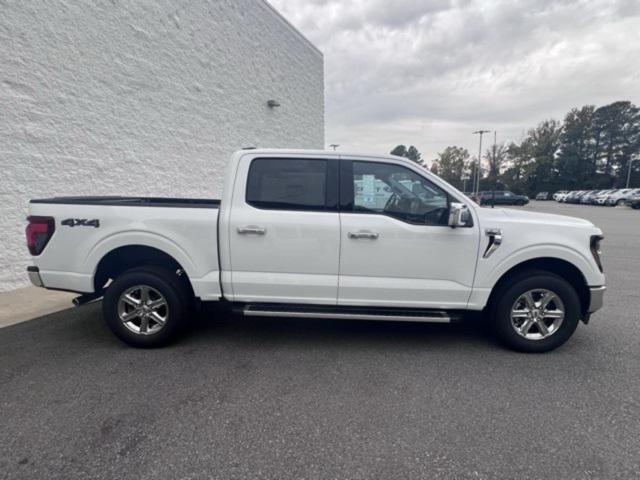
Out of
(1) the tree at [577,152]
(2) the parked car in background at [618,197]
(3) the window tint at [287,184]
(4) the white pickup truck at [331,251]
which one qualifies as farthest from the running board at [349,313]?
(1) the tree at [577,152]

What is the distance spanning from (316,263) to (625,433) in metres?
2.66

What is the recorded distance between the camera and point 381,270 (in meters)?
3.28

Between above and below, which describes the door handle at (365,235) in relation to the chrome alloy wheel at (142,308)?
above

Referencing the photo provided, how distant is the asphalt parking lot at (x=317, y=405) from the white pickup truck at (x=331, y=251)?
1.42 feet

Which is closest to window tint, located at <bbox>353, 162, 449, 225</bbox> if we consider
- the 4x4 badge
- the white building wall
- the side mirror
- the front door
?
the front door

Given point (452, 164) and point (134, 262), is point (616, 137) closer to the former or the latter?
point (452, 164)

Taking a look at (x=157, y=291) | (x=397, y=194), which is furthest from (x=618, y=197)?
(x=157, y=291)

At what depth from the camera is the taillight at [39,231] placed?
330 centimetres

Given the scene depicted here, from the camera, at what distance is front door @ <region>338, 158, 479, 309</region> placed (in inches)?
126

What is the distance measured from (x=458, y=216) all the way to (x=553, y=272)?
1.37m

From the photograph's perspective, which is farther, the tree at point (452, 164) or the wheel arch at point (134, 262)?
the tree at point (452, 164)

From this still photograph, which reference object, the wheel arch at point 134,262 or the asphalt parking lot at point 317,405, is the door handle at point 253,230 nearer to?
the wheel arch at point 134,262

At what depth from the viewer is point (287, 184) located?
336cm

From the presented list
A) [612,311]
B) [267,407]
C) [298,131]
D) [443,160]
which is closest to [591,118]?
[443,160]
